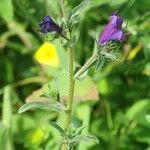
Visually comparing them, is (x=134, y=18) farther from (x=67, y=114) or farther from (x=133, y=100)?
(x=67, y=114)

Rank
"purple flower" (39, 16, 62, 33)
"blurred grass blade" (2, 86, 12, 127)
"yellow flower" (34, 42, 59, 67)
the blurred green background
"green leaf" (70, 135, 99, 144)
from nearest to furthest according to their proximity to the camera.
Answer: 1. "purple flower" (39, 16, 62, 33)
2. "green leaf" (70, 135, 99, 144)
3. "blurred grass blade" (2, 86, 12, 127)
4. the blurred green background
5. "yellow flower" (34, 42, 59, 67)

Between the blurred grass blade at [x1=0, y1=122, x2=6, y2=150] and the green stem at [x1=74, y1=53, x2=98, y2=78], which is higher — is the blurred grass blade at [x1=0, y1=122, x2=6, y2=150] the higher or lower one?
the higher one

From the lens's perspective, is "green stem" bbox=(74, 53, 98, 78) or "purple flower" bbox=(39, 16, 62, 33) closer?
"purple flower" bbox=(39, 16, 62, 33)

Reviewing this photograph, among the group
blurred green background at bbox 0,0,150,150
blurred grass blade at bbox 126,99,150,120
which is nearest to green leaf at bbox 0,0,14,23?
blurred green background at bbox 0,0,150,150

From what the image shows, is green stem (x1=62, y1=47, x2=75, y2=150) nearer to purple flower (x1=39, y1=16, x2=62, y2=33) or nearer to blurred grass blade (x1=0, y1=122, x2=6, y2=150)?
purple flower (x1=39, y1=16, x2=62, y2=33)

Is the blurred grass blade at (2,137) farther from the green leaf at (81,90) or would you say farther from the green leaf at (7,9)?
the green leaf at (7,9)

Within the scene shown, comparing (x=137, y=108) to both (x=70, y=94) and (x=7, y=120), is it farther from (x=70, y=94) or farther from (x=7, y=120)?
(x=70, y=94)

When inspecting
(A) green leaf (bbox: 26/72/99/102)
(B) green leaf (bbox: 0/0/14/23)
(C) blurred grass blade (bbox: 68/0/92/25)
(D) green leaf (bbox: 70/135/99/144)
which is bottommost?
(D) green leaf (bbox: 70/135/99/144)

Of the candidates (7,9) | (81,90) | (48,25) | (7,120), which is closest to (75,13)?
(48,25)
